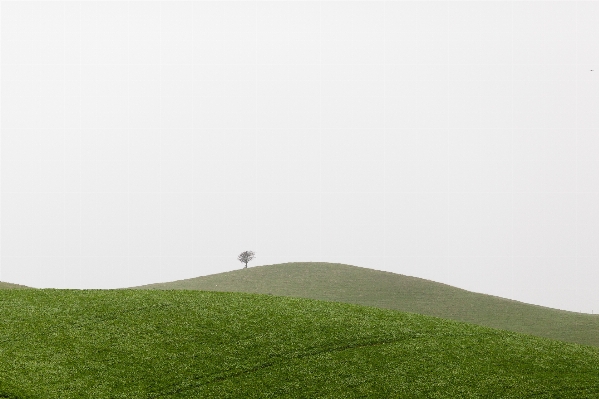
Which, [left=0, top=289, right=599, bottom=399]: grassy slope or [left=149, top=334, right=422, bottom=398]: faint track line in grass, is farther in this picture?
[left=0, top=289, right=599, bottom=399]: grassy slope

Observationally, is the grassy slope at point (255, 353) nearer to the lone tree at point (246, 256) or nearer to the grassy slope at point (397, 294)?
the grassy slope at point (397, 294)

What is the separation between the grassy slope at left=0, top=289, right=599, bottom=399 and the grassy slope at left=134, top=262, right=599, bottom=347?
83.1 ft

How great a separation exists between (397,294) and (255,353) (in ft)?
144

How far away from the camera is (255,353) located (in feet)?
95.3

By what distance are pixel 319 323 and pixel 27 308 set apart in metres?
19.7

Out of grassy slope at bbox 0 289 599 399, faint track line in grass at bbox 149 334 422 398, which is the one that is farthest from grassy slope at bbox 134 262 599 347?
faint track line in grass at bbox 149 334 422 398

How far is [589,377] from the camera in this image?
29297 mm

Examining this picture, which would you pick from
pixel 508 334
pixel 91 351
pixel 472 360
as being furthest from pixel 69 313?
pixel 508 334

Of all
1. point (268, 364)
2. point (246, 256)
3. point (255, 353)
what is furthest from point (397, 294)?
point (268, 364)

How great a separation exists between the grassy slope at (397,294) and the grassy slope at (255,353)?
83.1 feet

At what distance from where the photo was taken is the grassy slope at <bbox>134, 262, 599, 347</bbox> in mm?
58375

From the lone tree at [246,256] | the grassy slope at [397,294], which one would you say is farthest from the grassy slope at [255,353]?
the lone tree at [246,256]

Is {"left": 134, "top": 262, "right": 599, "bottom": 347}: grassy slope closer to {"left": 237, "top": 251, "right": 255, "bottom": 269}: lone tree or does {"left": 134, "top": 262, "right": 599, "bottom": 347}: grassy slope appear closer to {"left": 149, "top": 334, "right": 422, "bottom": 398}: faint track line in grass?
{"left": 237, "top": 251, "right": 255, "bottom": 269}: lone tree

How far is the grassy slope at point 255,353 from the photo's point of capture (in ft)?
84.6
